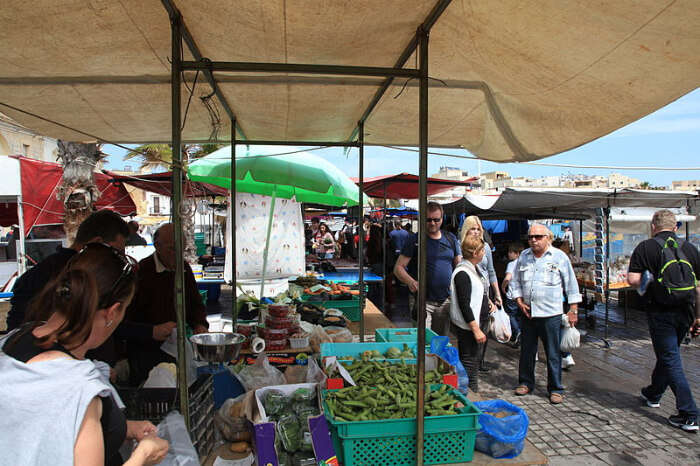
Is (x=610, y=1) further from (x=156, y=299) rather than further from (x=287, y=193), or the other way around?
(x=287, y=193)

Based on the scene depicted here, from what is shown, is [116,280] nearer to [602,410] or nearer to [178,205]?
[178,205]

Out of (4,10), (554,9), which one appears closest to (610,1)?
(554,9)

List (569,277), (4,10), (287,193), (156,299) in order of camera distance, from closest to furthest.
A: 1. (4,10)
2. (156,299)
3. (569,277)
4. (287,193)

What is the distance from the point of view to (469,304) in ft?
13.5

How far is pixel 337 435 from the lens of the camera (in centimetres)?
224

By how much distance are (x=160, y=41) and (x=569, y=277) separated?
484cm

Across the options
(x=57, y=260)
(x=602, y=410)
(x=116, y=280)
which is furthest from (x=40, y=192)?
(x=602, y=410)

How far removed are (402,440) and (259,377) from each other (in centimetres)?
106

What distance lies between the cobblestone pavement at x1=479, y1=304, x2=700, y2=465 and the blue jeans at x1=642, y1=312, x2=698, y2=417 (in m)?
0.33

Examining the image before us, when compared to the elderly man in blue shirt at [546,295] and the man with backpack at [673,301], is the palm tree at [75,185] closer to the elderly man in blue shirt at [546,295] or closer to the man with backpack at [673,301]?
the elderly man in blue shirt at [546,295]

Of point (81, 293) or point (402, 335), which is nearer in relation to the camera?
point (81, 293)

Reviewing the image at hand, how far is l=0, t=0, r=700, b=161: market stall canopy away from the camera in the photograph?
183 centimetres

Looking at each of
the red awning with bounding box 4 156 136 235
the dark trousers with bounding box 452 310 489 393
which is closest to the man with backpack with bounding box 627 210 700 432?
the dark trousers with bounding box 452 310 489 393

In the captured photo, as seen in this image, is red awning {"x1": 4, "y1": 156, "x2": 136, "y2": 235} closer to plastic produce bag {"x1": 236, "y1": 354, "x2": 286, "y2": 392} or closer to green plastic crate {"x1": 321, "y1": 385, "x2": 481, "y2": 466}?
plastic produce bag {"x1": 236, "y1": 354, "x2": 286, "y2": 392}
